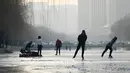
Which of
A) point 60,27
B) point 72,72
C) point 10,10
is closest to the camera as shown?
point 72,72

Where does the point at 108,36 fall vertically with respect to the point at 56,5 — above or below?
below

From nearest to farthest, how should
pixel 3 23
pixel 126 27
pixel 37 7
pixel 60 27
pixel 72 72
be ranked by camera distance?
pixel 72 72 < pixel 3 23 < pixel 37 7 < pixel 126 27 < pixel 60 27

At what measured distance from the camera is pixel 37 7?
15425 cm

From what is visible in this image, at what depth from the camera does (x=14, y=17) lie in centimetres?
8869

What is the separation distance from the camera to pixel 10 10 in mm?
85188

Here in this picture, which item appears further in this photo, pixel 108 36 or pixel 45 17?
pixel 108 36

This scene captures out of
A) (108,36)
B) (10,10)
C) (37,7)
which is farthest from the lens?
(108,36)

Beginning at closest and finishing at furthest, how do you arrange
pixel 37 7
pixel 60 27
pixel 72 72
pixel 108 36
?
pixel 72 72, pixel 37 7, pixel 60 27, pixel 108 36

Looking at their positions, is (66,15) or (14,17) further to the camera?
(66,15)

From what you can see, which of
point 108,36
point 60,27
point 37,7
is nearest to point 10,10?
point 37,7

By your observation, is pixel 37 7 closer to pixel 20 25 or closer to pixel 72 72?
pixel 20 25

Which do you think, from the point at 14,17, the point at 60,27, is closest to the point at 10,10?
the point at 14,17

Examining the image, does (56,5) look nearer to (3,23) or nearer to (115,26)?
(115,26)

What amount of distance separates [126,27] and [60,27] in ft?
85.5
